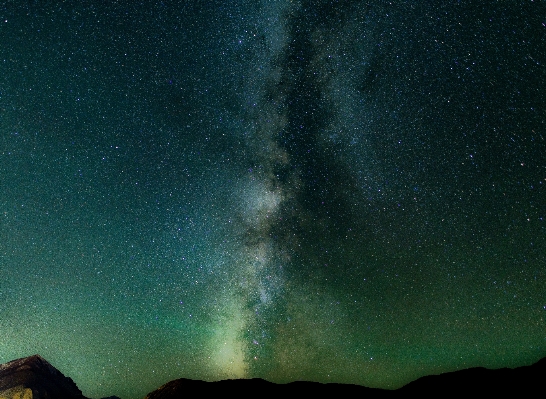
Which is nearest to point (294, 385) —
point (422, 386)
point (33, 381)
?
point (422, 386)

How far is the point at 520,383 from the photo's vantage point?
18250mm

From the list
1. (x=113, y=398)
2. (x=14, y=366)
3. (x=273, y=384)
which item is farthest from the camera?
(x=113, y=398)

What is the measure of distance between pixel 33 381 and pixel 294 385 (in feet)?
54.3

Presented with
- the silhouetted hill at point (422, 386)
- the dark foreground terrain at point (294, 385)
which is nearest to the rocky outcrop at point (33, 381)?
the dark foreground terrain at point (294, 385)

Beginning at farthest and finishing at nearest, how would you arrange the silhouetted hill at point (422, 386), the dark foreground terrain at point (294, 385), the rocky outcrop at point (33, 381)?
1. the rocky outcrop at point (33, 381)
2. the dark foreground terrain at point (294, 385)
3. the silhouetted hill at point (422, 386)

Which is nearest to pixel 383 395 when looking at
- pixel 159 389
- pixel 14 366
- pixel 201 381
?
pixel 201 381

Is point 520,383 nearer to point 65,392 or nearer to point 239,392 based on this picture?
point 239,392

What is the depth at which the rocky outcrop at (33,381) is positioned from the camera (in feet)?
74.2

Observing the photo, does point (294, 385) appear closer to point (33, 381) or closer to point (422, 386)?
point (422, 386)

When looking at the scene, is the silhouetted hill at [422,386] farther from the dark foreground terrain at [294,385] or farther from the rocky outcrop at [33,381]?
the rocky outcrop at [33,381]

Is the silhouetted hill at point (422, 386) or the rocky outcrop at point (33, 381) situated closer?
the silhouetted hill at point (422, 386)

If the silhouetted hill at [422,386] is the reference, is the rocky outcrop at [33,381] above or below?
above

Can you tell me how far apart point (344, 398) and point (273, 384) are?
4640 mm

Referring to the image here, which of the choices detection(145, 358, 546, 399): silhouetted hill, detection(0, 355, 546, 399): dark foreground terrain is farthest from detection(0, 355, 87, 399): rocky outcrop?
detection(145, 358, 546, 399): silhouetted hill
